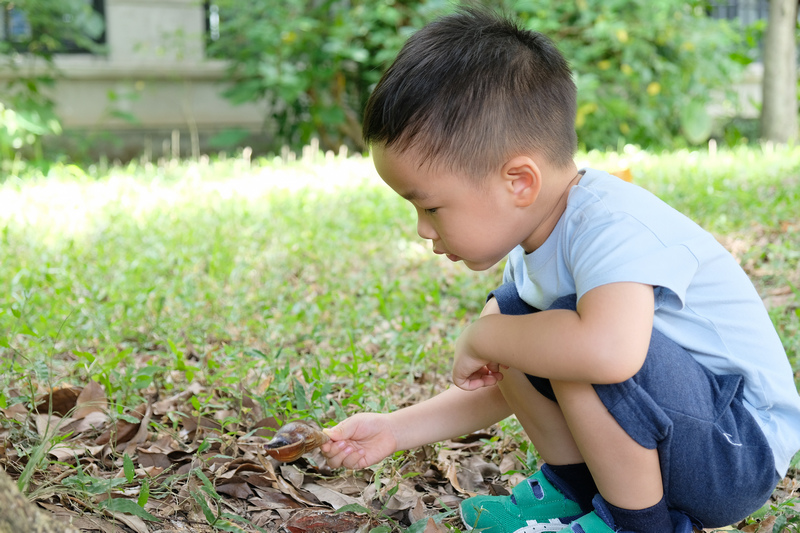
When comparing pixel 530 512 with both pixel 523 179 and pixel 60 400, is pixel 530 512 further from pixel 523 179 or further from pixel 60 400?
pixel 60 400

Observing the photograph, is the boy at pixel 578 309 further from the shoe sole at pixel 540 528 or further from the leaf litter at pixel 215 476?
the leaf litter at pixel 215 476

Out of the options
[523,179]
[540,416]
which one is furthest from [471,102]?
[540,416]

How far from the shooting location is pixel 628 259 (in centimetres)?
131

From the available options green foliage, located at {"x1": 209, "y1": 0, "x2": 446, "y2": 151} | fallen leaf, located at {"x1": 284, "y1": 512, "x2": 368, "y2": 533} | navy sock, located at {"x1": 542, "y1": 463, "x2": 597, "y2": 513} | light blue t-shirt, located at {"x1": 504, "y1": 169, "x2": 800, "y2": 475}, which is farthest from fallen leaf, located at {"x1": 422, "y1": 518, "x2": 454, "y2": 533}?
green foliage, located at {"x1": 209, "y1": 0, "x2": 446, "y2": 151}

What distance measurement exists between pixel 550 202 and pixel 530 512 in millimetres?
649

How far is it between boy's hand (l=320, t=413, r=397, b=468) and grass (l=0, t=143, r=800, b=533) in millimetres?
143

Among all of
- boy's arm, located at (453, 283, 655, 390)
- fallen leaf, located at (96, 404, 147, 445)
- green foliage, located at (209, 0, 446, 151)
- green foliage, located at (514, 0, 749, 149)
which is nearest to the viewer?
boy's arm, located at (453, 283, 655, 390)

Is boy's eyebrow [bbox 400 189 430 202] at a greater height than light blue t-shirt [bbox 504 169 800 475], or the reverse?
boy's eyebrow [bbox 400 189 430 202]

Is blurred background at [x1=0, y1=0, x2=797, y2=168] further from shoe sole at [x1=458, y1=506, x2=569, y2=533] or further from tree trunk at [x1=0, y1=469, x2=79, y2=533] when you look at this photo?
tree trunk at [x1=0, y1=469, x2=79, y2=533]

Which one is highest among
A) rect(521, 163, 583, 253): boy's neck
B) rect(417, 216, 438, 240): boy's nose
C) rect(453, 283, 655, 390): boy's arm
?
rect(521, 163, 583, 253): boy's neck

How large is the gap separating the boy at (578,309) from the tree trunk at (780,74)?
22.7 ft

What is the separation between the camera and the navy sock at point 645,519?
1.38 m

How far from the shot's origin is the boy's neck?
4.90 ft

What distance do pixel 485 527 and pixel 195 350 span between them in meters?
1.36
